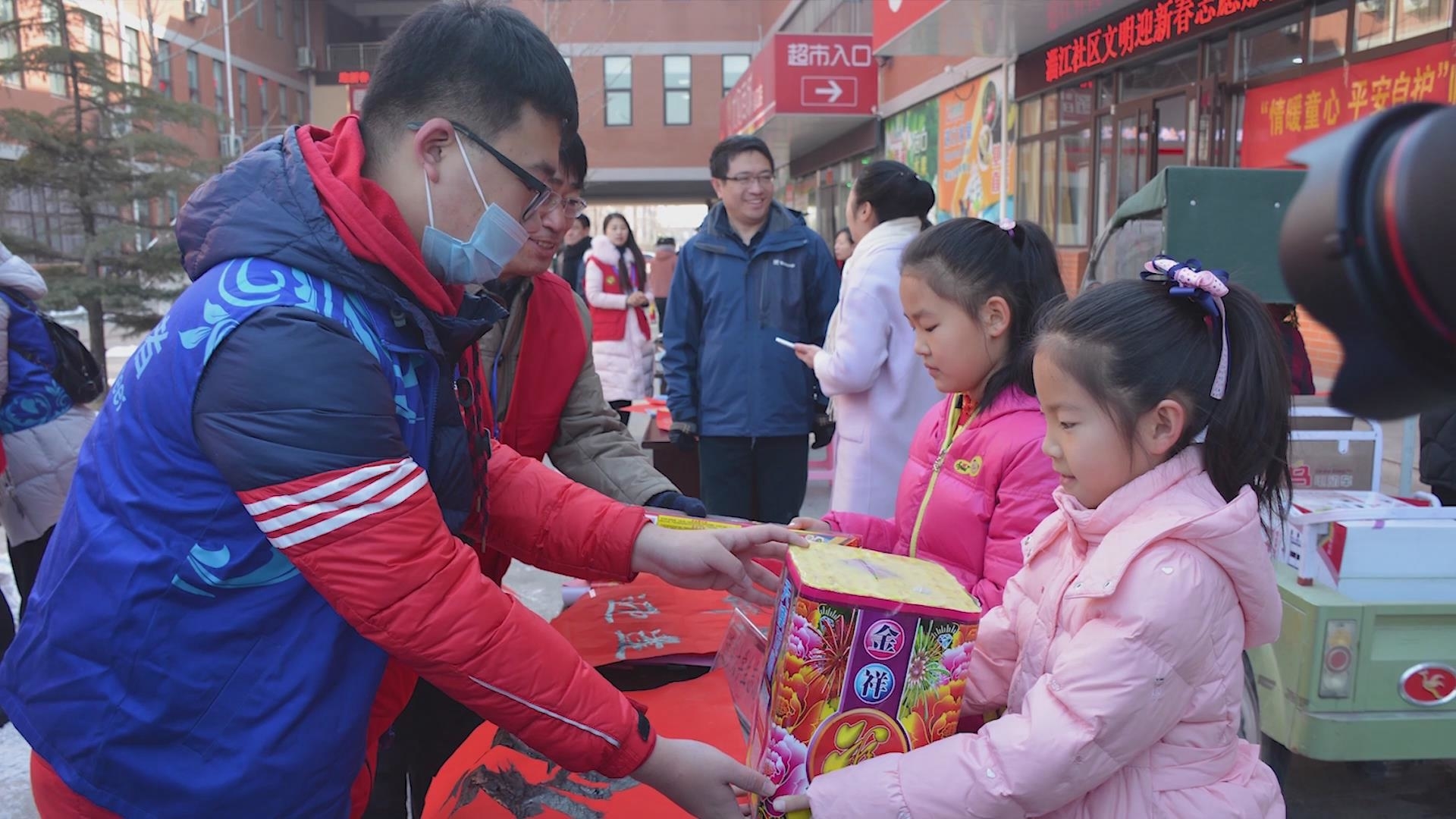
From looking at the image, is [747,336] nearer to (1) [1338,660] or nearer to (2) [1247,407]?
(1) [1338,660]

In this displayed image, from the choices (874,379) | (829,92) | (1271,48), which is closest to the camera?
(874,379)

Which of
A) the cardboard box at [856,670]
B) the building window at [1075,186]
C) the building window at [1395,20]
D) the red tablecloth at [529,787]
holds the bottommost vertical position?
the red tablecloth at [529,787]

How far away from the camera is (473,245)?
150 cm

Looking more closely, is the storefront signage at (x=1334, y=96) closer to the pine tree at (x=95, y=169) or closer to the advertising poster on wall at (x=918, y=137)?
the advertising poster on wall at (x=918, y=137)

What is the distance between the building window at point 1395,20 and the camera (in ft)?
20.1

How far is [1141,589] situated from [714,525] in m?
0.83

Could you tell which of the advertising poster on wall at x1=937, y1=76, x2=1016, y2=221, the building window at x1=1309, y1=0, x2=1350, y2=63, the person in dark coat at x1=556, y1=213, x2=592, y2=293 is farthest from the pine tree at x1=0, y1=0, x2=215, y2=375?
the building window at x1=1309, y1=0, x2=1350, y2=63

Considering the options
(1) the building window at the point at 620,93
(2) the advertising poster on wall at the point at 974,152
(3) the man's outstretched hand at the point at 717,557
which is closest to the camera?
(3) the man's outstretched hand at the point at 717,557

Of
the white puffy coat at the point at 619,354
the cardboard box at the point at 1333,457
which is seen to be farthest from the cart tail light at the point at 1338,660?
the white puffy coat at the point at 619,354

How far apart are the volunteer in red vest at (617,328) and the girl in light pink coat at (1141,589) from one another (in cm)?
516

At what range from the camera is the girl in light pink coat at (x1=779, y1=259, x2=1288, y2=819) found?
4.46 feet

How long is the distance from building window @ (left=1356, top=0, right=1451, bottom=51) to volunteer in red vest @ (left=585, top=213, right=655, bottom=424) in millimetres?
4975

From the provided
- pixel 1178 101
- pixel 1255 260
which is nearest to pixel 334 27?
pixel 1178 101

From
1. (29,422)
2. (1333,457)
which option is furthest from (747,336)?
(29,422)
